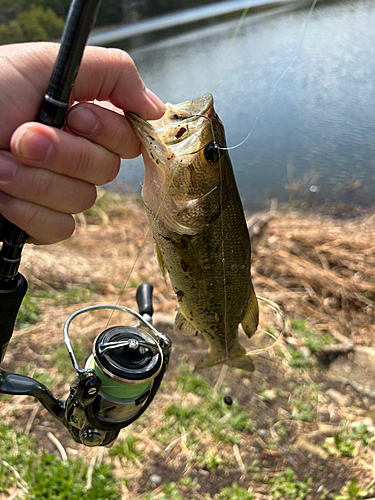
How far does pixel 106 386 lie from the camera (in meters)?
1.61

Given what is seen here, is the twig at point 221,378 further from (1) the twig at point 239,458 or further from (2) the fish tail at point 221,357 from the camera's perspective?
(2) the fish tail at point 221,357

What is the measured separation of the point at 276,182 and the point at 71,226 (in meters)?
6.48

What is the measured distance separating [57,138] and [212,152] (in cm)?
64

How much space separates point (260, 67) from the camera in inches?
368

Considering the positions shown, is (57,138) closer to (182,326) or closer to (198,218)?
(198,218)

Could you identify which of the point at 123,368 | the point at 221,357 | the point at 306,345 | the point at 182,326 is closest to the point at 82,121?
the point at 123,368

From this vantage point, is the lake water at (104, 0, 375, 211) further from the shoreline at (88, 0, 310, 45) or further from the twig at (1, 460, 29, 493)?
the twig at (1, 460, 29, 493)

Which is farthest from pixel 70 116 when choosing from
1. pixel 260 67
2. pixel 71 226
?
pixel 260 67

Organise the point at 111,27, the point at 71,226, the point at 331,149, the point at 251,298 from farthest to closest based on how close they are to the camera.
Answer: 1. the point at 111,27
2. the point at 331,149
3. the point at 251,298
4. the point at 71,226

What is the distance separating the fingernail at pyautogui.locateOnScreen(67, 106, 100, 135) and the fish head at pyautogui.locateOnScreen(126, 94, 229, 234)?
6.3 inches

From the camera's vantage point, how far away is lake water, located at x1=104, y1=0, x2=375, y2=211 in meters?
6.55

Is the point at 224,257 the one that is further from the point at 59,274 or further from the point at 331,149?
the point at 331,149

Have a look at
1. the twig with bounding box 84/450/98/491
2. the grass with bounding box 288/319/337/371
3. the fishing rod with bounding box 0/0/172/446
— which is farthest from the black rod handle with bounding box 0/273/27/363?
the grass with bounding box 288/319/337/371

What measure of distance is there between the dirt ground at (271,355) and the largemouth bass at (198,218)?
0.42 m
